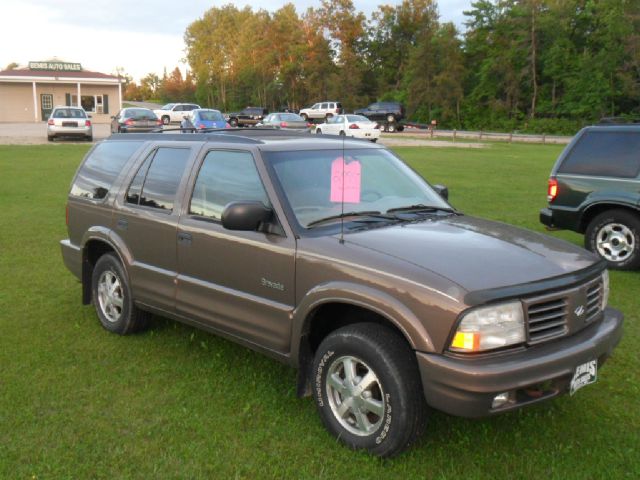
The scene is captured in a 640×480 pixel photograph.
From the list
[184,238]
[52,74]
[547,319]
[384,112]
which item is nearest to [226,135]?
[184,238]

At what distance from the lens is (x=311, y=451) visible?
3.66 meters

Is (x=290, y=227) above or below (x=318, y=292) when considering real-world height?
above

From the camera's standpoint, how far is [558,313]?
3424mm

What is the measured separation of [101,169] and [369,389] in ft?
11.3

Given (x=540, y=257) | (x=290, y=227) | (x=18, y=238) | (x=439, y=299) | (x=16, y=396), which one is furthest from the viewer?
(x=18, y=238)

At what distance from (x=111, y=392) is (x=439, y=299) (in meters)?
2.43

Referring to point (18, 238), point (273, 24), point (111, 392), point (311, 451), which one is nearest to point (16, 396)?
point (111, 392)

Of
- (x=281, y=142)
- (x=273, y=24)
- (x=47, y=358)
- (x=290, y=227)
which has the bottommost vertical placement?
(x=47, y=358)

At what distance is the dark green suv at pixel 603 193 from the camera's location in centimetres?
776

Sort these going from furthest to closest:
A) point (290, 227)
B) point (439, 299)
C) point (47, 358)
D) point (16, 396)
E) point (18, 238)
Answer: point (18, 238)
point (47, 358)
point (16, 396)
point (290, 227)
point (439, 299)

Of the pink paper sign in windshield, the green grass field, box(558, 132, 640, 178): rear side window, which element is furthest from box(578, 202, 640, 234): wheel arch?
Answer: the pink paper sign in windshield

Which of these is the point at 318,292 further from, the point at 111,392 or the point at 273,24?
the point at 273,24

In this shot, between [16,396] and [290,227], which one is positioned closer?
[290,227]

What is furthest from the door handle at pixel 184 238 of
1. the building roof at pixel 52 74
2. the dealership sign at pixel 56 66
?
the dealership sign at pixel 56 66
